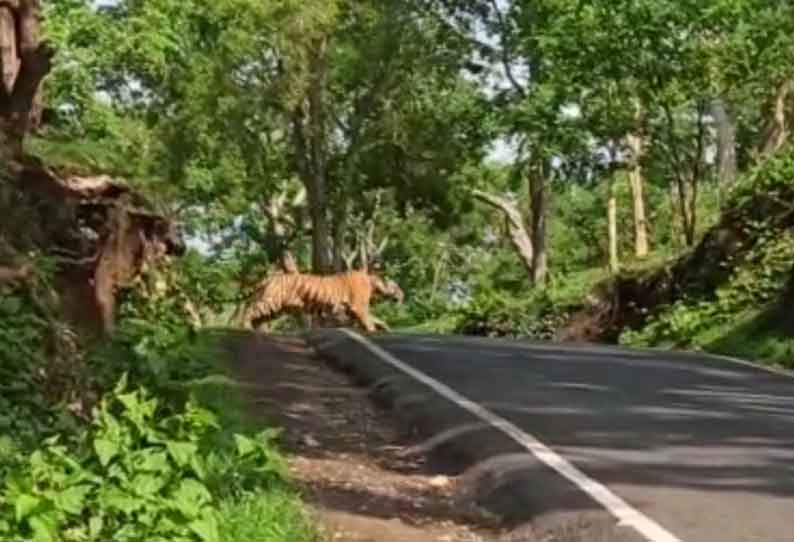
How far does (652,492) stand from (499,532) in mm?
911

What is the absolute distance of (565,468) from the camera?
10398 millimetres

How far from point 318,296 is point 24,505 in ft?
79.3

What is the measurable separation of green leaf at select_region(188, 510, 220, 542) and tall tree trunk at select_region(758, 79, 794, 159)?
97.8 ft

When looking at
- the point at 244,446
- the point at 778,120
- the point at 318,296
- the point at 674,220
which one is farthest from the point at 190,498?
the point at 674,220

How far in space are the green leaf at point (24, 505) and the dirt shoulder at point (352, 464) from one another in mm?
1940

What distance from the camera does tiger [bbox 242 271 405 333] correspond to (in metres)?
31.0

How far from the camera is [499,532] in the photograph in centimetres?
920

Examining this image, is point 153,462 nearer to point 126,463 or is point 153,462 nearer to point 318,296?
point 126,463

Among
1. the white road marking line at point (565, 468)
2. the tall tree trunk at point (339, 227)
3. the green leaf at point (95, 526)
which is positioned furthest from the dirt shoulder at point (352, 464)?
the tall tree trunk at point (339, 227)

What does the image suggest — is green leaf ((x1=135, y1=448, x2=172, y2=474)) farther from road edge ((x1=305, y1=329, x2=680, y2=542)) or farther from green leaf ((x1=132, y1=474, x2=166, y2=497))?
road edge ((x1=305, y1=329, x2=680, y2=542))

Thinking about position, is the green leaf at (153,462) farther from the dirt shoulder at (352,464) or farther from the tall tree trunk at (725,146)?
the tall tree trunk at (725,146)

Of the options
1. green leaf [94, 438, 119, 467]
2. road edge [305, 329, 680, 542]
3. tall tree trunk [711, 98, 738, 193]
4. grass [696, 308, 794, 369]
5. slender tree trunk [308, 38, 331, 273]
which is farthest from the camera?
tall tree trunk [711, 98, 738, 193]

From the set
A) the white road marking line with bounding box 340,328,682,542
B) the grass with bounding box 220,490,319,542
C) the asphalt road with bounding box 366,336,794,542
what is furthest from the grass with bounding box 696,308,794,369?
the grass with bounding box 220,490,319,542

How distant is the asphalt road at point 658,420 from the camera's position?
29.9 ft
